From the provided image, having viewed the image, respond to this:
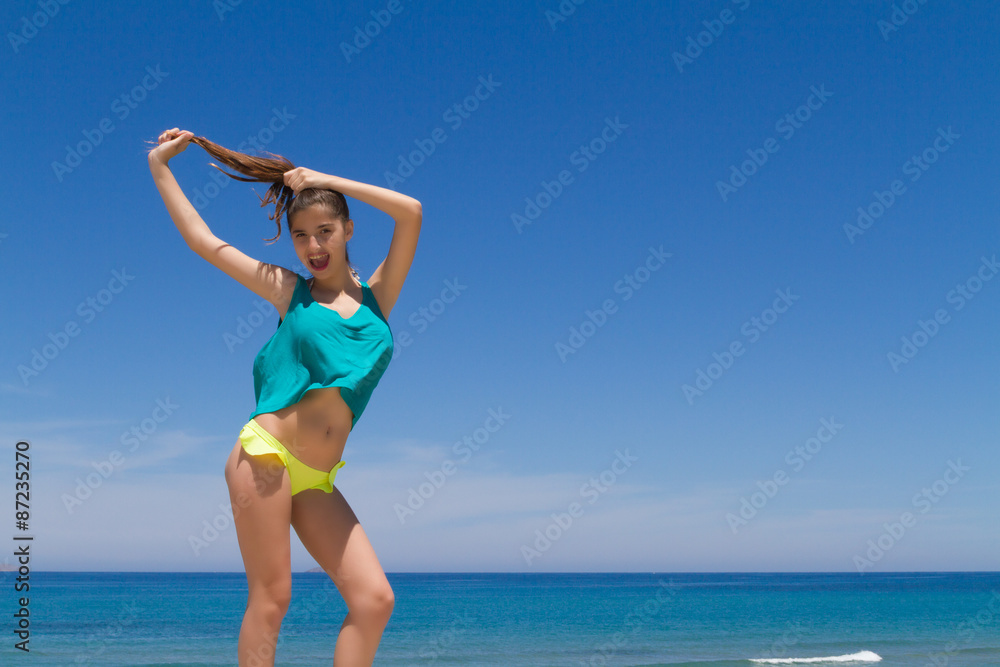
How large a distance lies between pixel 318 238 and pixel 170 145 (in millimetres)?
654

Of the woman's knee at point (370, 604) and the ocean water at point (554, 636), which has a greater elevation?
the ocean water at point (554, 636)

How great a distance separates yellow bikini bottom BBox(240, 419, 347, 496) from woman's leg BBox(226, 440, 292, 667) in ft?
0.08

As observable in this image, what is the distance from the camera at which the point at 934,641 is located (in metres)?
28.5

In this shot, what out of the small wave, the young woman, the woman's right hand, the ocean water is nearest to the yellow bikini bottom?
the young woman

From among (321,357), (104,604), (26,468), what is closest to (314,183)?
(321,357)

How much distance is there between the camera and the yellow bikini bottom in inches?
111

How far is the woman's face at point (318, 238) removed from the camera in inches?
118

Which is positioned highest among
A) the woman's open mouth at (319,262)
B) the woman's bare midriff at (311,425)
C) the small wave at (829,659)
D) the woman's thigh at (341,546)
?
the small wave at (829,659)

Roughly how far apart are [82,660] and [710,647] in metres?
18.8

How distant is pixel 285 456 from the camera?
286cm

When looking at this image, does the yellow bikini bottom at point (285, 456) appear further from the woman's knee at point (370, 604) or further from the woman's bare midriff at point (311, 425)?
the woman's knee at point (370, 604)

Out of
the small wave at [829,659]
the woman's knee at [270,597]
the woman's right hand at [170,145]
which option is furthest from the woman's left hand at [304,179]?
the small wave at [829,659]

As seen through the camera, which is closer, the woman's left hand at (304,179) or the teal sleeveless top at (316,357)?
the teal sleeveless top at (316,357)

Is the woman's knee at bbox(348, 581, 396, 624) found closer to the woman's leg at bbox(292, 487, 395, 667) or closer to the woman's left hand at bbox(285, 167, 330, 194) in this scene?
the woman's leg at bbox(292, 487, 395, 667)
